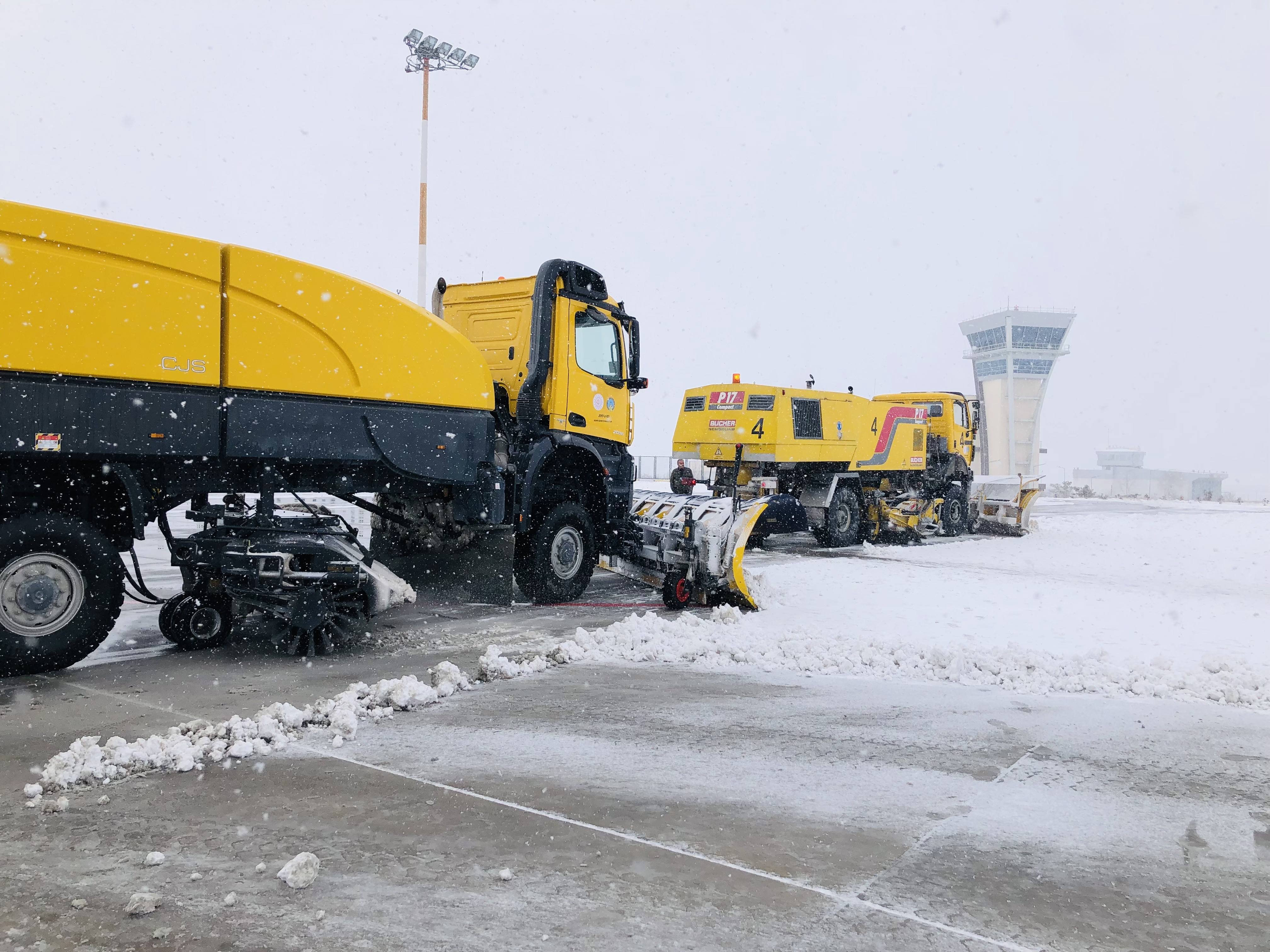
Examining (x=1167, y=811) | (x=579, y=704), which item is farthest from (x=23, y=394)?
(x=1167, y=811)

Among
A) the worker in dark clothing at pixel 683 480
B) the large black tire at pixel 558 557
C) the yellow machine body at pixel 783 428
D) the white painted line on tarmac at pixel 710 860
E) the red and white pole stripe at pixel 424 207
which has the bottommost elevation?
the white painted line on tarmac at pixel 710 860

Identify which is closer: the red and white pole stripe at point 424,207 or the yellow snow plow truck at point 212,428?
the yellow snow plow truck at point 212,428

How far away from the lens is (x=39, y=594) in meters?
5.45

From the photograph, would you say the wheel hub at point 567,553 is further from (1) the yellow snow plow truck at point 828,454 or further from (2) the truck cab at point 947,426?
(2) the truck cab at point 947,426

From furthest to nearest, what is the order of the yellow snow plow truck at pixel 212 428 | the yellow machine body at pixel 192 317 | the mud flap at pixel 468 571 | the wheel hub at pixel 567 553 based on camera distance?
the wheel hub at pixel 567 553 → the mud flap at pixel 468 571 → the yellow snow plow truck at pixel 212 428 → the yellow machine body at pixel 192 317

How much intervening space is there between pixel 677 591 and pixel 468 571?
2050 mm

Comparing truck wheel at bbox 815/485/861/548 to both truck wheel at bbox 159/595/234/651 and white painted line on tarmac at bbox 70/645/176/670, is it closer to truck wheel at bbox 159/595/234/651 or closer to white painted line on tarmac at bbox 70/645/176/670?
truck wheel at bbox 159/595/234/651

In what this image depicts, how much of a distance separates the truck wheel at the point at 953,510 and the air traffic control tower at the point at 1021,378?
70869 mm

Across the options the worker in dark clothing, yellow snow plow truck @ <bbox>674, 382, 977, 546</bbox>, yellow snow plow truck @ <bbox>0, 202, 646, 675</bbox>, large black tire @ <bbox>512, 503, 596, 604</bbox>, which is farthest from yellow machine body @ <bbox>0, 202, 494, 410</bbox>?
the worker in dark clothing

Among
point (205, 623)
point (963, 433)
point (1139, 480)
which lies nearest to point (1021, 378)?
point (1139, 480)

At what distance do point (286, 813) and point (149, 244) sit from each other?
382cm

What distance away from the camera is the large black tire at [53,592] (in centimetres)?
535

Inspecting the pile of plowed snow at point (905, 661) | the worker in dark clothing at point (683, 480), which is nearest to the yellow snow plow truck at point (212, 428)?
the pile of plowed snow at point (905, 661)

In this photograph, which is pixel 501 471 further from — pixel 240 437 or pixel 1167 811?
pixel 1167 811
